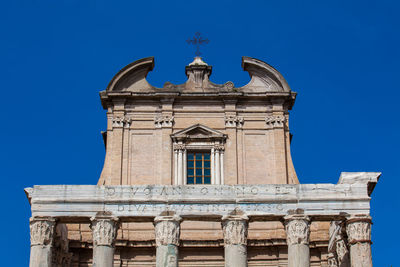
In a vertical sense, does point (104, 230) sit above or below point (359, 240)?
above

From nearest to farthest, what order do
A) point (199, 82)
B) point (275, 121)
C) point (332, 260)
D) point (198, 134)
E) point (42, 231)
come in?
point (42, 231) < point (332, 260) < point (198, 134) < point (275, 121) < point (199, 82)

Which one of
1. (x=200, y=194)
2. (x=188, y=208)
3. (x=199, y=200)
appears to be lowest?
(x=188, y=208)

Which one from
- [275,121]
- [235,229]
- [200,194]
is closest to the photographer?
[235,229]

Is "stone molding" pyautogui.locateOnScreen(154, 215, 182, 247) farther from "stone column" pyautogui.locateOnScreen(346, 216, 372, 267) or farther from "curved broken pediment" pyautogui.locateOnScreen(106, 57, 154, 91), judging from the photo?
"curved broken pediment" pyautogui.locateOnScreen(106, 57, 154, 91)

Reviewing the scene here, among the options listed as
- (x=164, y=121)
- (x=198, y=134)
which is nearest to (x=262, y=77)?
(x=198, y=134)

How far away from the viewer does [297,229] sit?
32.5 m

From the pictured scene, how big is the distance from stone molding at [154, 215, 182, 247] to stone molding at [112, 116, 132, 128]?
8397 mm

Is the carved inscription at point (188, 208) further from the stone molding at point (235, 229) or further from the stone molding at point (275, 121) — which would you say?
the stone molding at point (275, 121)

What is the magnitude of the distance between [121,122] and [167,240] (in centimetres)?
935

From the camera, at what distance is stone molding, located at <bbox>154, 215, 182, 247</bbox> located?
32.2 meters

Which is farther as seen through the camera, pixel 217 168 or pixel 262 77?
pixel 262 77

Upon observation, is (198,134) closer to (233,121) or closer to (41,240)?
(233,121)

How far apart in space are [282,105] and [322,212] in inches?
343

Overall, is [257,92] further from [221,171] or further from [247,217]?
[247,217]
